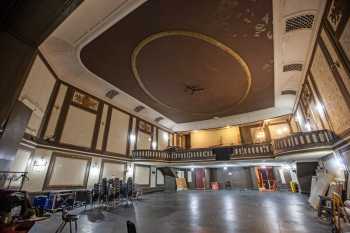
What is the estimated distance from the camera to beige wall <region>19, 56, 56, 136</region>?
587 centimetres

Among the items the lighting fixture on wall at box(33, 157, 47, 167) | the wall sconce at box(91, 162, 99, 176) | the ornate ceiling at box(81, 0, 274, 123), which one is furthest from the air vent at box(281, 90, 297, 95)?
the lighting fixture on wall at box(33, 157, 47, 167)

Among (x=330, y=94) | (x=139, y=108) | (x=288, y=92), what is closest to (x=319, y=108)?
(x=330, y=94)

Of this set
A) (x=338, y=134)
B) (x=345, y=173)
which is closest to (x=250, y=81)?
(x=338, y=134)

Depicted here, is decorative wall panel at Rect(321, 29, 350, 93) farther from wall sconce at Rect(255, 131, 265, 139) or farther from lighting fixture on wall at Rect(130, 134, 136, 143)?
lighting fixture on wall at Rect(130, 134, 136, 143)

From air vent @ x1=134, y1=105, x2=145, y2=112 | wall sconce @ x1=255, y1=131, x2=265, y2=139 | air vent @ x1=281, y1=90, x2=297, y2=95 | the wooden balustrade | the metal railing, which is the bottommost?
the metal railing

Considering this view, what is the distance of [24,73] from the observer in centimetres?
185

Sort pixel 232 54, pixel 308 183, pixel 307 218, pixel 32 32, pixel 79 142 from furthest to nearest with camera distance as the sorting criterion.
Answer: pixel 308 183
pixel 79 142
pixel 232 54
pixel 307 218
pixel 32 32

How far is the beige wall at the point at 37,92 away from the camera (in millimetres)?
5871

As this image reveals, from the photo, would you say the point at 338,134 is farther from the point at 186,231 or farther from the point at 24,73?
the point at 24,73

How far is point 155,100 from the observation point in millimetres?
11070

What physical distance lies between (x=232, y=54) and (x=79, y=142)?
8.82 m

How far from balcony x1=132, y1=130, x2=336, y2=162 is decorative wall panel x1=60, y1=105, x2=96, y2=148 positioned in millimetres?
3474

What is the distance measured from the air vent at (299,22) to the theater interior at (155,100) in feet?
0.11

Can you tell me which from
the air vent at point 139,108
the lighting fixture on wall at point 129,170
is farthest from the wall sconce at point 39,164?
the air vent at point 139,108
